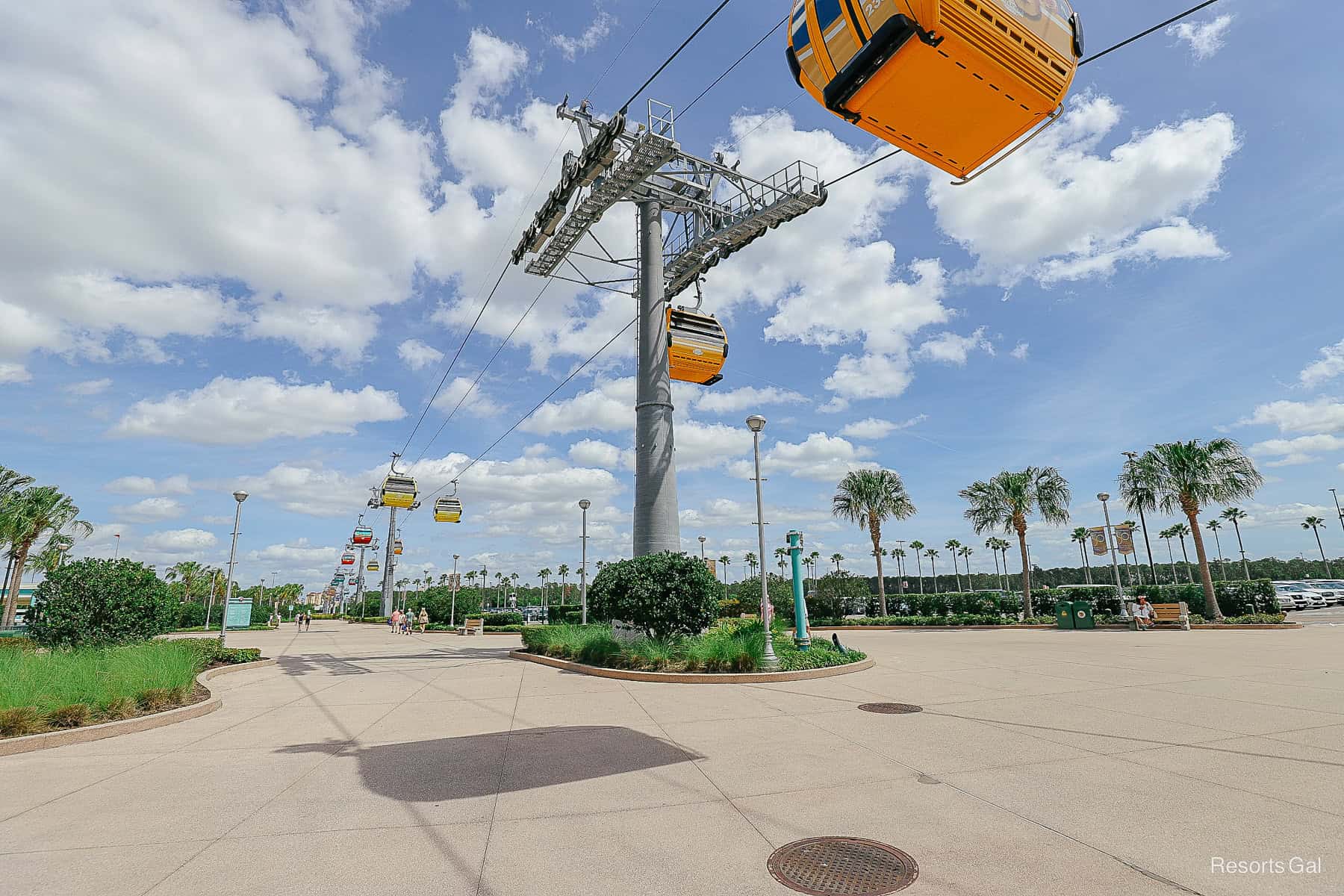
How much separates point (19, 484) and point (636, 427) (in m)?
43.8

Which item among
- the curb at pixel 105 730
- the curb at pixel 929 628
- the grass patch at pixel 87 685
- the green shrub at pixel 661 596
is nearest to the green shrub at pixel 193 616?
the grass patch at pixel 87 685

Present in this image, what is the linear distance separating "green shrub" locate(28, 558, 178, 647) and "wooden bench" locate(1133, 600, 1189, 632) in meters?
33.4

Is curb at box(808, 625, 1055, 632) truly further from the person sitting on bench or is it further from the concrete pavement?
the concrete pavement

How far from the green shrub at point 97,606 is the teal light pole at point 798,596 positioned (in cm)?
1534

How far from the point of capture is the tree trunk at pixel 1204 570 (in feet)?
87.3

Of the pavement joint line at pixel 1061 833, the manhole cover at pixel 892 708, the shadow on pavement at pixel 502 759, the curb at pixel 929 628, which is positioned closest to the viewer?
the pavement joint line at pixel 1061 833

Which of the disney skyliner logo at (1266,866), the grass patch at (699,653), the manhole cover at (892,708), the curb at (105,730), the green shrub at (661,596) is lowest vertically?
the manhole cover at (892,708)

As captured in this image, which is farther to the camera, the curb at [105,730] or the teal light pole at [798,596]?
the teal light pole at [798,596]

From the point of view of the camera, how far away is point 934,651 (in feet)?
60.4

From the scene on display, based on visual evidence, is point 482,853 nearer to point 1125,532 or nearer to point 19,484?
point 1125,532

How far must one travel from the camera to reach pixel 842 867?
4047mm

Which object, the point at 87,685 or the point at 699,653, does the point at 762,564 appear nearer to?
the point at 699,653

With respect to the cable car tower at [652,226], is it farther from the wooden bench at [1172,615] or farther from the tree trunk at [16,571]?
the tree trunk at [16,571]

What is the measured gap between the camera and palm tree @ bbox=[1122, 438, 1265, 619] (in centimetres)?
2753
